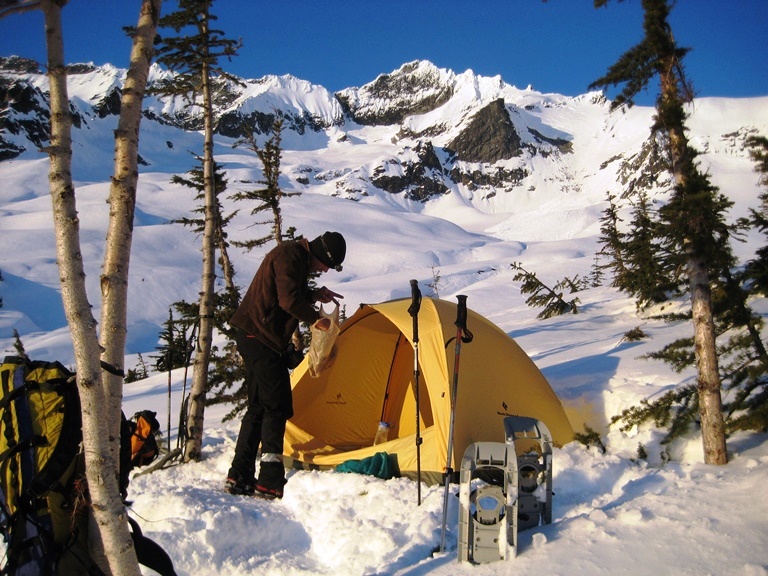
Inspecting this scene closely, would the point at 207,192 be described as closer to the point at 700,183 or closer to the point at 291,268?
the point at 291,268

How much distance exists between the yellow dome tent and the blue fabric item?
6.1 inches

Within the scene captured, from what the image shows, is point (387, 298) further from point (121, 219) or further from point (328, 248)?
point (121, 219)

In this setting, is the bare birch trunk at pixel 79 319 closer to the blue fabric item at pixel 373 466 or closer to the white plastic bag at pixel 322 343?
the white plastic bag at pixel 322 343

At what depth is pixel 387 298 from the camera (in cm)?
4528

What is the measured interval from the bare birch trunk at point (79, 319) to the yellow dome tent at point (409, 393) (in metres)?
3.42

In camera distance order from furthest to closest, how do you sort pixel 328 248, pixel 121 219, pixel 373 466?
pixel 373 466
pixel 328 248
pixel 121 219

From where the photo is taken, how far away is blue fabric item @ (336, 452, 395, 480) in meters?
5.59

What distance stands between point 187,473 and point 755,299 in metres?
10.0

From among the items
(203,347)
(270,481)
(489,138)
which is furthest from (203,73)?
(489,138)

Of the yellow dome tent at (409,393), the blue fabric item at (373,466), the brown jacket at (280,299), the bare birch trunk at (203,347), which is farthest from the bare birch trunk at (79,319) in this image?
the bare birch trunk at (203,347)

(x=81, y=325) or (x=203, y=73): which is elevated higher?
(x=203, y=73)

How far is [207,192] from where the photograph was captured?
7648 mm

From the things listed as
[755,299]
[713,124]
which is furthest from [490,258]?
[713,124]

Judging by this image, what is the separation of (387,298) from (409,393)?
37767 millimetres
